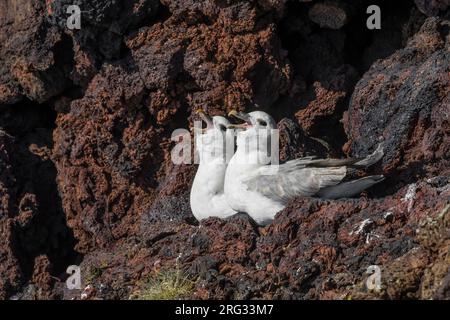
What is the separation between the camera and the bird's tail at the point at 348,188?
962 centimetres

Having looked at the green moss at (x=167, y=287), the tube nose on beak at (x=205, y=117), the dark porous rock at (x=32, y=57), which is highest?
the dark porous rock at (x=32, y=57)

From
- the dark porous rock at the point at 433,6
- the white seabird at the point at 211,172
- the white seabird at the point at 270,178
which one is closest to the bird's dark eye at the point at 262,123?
the white seabird at the point at 270,178

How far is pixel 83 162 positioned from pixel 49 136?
82 cm

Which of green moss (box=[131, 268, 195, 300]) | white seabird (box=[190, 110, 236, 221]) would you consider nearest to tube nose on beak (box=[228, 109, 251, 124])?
white seabird (box=[190, 110, 236, 221])

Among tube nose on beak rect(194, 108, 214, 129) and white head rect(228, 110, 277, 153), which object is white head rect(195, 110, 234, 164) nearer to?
tube nose on beak rect(194, 108, 214, 129)

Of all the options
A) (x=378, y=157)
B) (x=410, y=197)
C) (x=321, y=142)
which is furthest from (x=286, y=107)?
(x=410, y=197)

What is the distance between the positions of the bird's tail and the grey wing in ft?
0.45

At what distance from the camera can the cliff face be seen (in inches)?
386

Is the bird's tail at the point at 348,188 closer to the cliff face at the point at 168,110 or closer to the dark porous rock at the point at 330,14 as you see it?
the cliff face at the point at 168,110

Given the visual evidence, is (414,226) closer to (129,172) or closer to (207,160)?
(207,160)

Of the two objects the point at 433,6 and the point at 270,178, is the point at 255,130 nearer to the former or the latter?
the point at 270,178

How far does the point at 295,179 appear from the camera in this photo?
9633mm

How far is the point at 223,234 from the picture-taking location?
31.2 ft

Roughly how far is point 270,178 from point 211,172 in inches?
36.3
